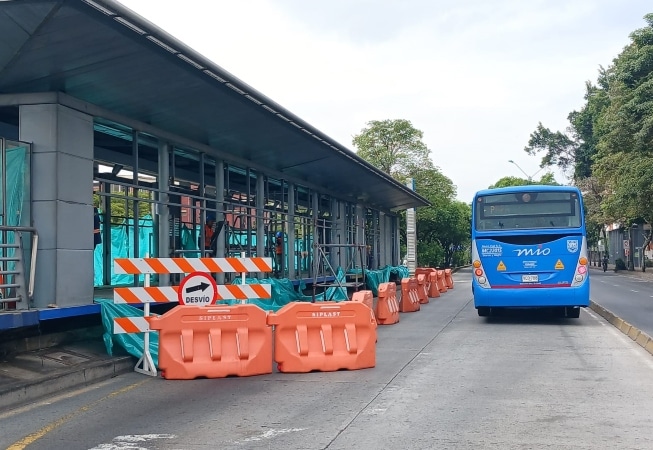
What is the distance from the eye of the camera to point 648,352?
1180cm

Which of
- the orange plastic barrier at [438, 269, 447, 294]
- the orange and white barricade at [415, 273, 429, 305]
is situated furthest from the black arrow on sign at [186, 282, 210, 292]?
the orange plastic barrier at [438, 269, 447, 294]

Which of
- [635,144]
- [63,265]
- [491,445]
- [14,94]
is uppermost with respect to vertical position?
[635,144]

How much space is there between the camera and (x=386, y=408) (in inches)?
302

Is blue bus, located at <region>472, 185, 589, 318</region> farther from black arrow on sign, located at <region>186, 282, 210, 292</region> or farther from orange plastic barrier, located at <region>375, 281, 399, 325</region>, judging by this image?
black arrow on sign, located at <region>186, 282, 210, 292</region>

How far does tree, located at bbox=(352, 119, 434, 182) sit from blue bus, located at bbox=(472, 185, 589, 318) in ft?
126

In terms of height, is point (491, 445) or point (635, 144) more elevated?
point (635, 144)

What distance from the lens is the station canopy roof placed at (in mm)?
8461

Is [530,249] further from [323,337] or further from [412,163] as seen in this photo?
[412,163]

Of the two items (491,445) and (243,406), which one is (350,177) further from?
(491,445)

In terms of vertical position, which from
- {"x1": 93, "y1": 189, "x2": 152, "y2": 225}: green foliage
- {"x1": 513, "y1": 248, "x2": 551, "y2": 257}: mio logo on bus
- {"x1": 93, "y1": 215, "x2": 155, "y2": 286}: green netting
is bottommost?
{"x1": 513, "y1": 248, "x2": 551, "y2": 257}: mio logo on bus

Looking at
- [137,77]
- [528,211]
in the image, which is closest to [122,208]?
[137,77]

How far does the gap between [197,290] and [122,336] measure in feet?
4.10

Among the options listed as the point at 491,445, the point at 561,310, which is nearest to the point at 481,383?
the point at 491,445

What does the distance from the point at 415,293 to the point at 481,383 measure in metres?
11.7
